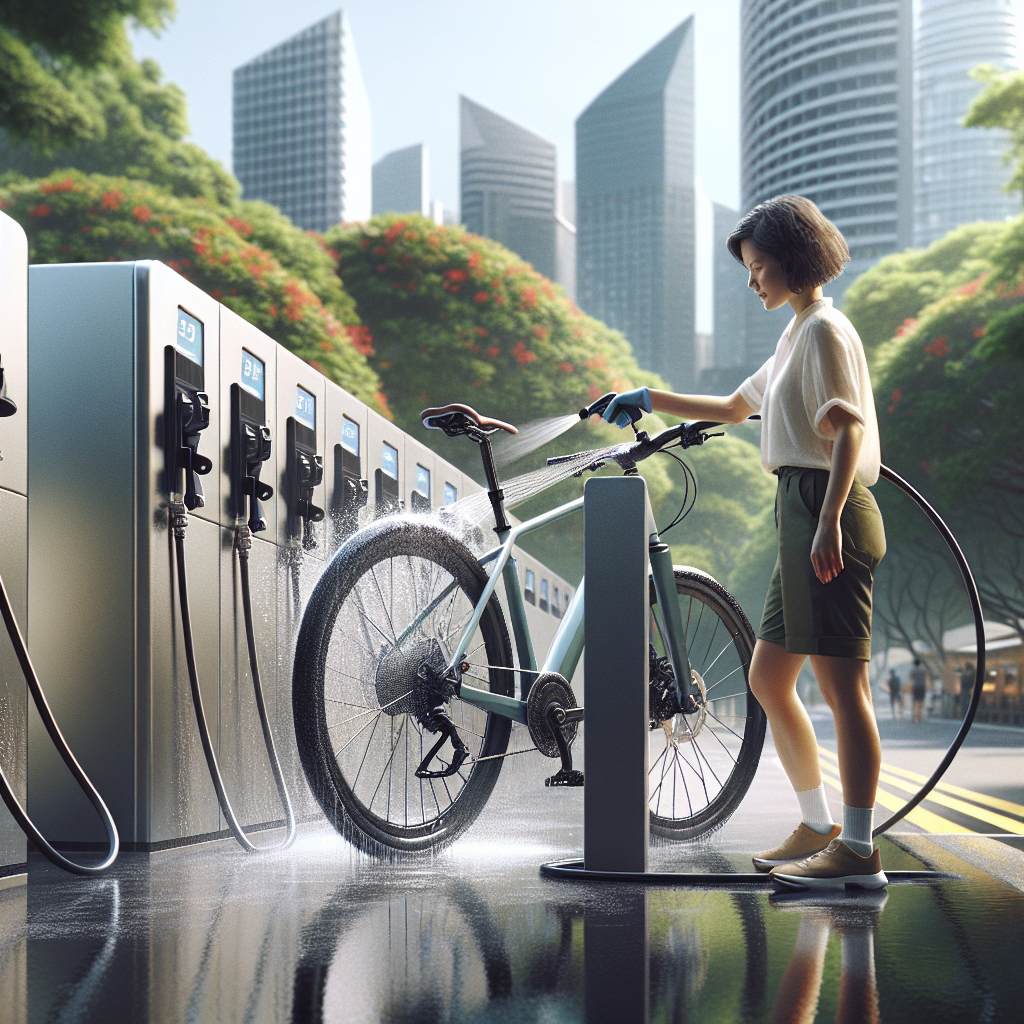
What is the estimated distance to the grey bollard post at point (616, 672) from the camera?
3162 millimetres

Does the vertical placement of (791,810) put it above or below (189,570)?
below

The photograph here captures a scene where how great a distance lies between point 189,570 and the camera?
427cm

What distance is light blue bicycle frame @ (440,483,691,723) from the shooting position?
Answer: 3502 millimetres

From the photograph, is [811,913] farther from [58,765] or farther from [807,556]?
[58,765]

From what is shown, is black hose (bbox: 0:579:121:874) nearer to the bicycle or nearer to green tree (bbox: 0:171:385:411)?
the bicycle

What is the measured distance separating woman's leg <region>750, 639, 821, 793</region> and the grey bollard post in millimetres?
382

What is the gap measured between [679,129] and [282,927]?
4908 centimetres

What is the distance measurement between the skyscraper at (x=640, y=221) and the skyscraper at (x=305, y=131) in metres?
8.65

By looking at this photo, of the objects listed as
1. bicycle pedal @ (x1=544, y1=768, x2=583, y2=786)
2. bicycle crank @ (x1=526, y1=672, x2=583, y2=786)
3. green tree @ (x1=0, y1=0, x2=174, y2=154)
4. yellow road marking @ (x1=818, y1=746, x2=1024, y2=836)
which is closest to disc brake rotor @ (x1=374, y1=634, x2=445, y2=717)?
bicycle crank @ (x1=526, y1=672, x2=583, y2=786)

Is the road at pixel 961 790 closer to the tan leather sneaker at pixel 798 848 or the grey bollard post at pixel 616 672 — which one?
the tan leather sneaker at pixel 798 848

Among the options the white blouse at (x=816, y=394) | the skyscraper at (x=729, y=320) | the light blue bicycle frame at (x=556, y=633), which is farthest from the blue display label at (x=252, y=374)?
the skyscraper at (x=729, y=320)

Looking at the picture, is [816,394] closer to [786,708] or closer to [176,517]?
[786,708]

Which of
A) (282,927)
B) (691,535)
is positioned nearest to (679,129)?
(691,535)

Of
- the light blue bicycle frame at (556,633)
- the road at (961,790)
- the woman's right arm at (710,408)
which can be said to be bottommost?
the road at (961,790)
